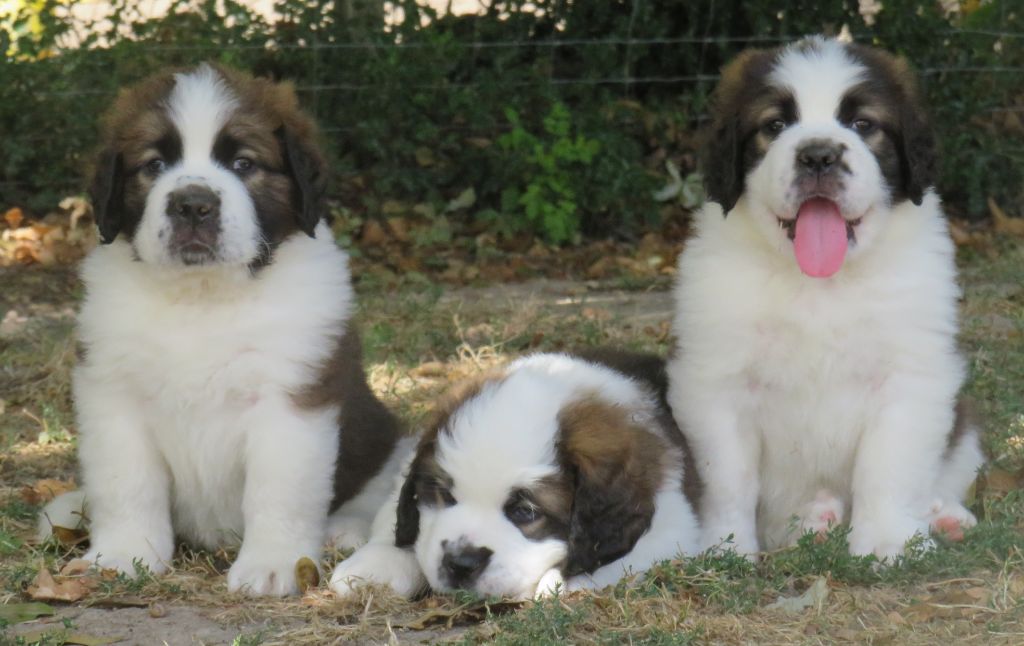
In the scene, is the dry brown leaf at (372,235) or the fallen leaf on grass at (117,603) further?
the dry brown leaf at (372,235)

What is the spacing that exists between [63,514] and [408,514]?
4.86 feet

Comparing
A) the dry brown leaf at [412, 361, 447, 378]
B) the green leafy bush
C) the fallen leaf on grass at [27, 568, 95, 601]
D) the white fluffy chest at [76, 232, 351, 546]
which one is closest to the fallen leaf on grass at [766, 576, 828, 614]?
the white fluffy chest at [76, 232, 351, 546]

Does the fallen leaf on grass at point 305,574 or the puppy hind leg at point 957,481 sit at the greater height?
the puppy hind leg at point 957,481

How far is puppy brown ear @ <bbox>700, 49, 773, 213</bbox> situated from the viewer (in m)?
5.27

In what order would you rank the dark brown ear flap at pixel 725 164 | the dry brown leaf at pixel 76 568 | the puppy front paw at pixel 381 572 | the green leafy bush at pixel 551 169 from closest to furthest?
the puppy front paw at pixel 381 572
the dry brown leaf at pixel 76 568
the dark brown ear flap at pixel 725 164
the green leafy bush at pixel 551 169

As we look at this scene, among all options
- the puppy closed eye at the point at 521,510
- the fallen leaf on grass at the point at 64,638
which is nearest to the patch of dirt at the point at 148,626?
the fallen leaf on grass at the point at 64,638

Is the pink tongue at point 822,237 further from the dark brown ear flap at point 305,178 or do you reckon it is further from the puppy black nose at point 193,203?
the puppy black nose at point 193,203

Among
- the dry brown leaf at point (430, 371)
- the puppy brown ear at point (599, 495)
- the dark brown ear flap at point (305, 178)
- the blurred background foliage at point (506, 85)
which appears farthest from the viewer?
the blurred background foliage at point (506, 85)

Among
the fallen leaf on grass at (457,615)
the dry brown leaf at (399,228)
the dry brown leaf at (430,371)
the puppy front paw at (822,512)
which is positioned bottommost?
the dry brown leaf at (430,371)

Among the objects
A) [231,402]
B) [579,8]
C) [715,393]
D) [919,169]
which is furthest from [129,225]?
[579,8]

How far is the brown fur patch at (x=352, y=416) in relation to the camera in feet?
16.7

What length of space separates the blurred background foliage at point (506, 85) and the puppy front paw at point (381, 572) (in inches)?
211

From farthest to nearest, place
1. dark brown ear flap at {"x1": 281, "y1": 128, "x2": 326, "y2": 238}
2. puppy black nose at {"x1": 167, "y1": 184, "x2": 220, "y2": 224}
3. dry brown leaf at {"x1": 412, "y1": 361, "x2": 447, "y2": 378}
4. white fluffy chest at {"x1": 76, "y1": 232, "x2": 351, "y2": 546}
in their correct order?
dry brown leaf at {"x1": 412, "y1": 361, "x2": 447, "y2": 378} → dark brown ear flap at {"x1": 281, "y1": 128, "x2": 326, "y2": 238} → white fluffy chest at {"x1": 76, "y1": 232, "x2": 351, "y2": 546} → puppy black nose at {"x1": 167, "y1": 184, "x2": 220, "y2": 224}

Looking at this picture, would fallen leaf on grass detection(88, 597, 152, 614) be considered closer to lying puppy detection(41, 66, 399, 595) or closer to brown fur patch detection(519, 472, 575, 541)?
lying puppy detection(41, 66, 399, 595)
